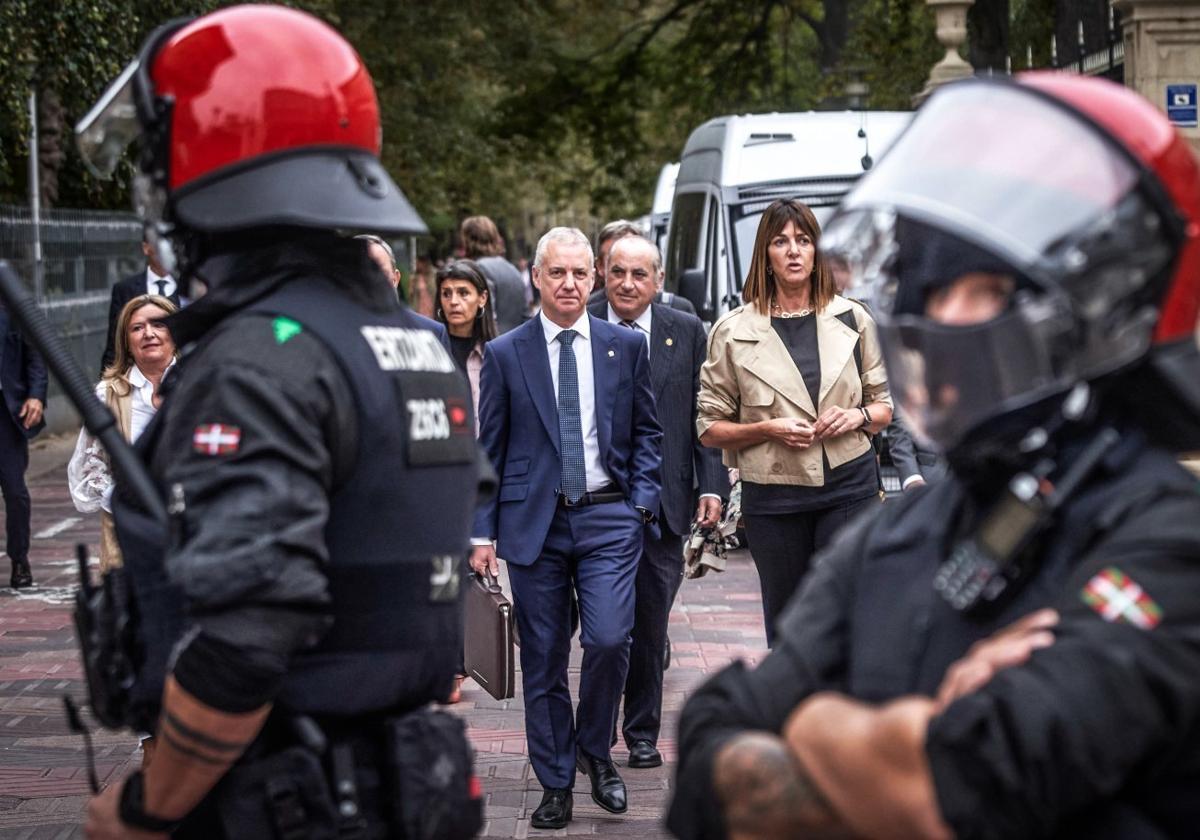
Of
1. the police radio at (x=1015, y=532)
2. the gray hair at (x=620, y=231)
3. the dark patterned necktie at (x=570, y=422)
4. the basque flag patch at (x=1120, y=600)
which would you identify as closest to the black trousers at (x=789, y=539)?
the dark patterned necktie at (x=570, y=422)

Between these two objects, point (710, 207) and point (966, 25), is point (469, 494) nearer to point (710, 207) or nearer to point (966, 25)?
point (710, 207)

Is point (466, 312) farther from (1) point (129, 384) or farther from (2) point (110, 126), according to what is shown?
(2) point (110, 126)

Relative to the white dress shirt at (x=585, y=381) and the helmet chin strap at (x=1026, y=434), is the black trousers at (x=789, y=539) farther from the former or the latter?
the helmet chin strap at (x=1026, y=434)

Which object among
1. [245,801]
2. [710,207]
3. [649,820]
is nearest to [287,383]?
[245,801]

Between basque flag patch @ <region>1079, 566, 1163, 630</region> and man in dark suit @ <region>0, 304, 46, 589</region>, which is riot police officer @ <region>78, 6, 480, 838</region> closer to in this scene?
basque flag patch @ <region>1079, 566, 1163, 630</region>

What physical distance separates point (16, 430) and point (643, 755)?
567 cm

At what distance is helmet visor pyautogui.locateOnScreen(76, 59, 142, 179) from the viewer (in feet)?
9.96

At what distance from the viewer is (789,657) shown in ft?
6.97

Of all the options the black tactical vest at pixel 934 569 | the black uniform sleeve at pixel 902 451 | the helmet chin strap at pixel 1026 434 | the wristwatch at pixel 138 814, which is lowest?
the black uniform sleeve at pixel 902 451

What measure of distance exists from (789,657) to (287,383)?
0.85 meters

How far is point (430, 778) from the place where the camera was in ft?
8.88

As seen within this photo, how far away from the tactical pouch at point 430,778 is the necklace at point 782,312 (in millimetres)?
3965

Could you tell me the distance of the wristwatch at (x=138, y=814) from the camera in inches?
104

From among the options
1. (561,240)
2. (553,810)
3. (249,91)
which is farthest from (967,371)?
(561,240)
